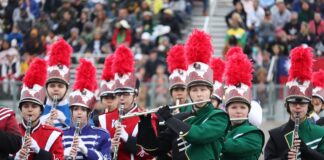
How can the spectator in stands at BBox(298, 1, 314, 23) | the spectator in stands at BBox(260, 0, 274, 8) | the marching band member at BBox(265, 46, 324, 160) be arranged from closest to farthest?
the marching band member at BBox(265, 46, 324, 160), the spectator in stands at BBox(298, 1, 314, 23), the spectator in stands at BBox(260, 0, 274, 8)

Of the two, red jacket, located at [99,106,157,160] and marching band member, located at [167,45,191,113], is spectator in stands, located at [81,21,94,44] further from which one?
red jacket, located at [99,106,157,160]

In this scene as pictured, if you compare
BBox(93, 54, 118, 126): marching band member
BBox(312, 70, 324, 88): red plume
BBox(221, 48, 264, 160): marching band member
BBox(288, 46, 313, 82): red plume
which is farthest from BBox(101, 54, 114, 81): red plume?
BBox(288, 46, 313, 82): red plume

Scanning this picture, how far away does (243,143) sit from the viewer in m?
14.1

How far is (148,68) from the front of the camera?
2591 centimetres

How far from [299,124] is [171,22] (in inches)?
557

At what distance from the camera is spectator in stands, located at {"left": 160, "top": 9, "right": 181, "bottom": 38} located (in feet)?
93.2

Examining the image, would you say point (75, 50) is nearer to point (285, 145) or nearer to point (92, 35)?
point (92, 35)

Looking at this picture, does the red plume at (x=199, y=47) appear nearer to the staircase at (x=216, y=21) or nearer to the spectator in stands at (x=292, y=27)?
→ the spectator in stands at (x=292, y=27)

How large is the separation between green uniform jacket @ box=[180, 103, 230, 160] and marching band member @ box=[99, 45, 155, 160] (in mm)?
1718

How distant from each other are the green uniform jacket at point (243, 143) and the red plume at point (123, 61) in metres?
2.42

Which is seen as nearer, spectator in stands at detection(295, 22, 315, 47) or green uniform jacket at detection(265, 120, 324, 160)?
green uniform jacket at detection(265, 120, 324, 160)

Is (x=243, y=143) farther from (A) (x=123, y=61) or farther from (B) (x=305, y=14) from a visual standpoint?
(B) (x=305, y=14)

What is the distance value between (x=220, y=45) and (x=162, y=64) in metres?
2.70

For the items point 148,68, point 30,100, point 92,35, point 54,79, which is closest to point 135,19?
point 92,35
